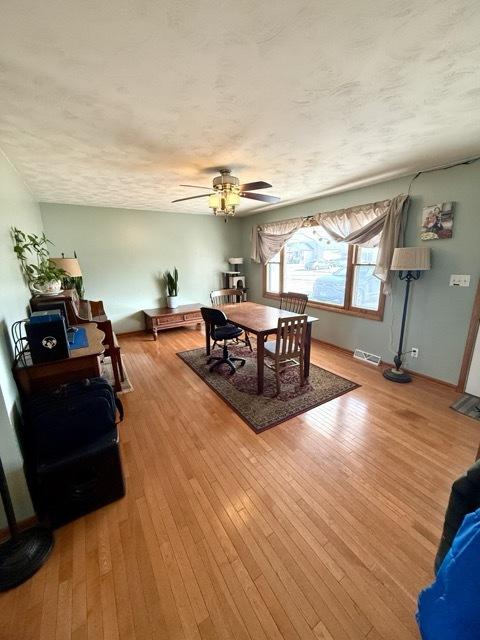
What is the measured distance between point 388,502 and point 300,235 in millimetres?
3954

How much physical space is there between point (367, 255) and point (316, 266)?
92cm

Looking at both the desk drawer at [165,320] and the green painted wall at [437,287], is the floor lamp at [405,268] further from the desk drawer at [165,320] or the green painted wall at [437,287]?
the desk drawer at [165,320]

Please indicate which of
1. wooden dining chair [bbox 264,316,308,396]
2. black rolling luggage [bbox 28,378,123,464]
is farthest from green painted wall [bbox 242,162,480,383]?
black rolling luggage [bbox 28,378,123,464]

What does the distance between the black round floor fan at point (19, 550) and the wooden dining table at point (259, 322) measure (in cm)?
195

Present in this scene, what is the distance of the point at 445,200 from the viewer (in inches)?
103

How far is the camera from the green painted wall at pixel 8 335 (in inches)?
52.7

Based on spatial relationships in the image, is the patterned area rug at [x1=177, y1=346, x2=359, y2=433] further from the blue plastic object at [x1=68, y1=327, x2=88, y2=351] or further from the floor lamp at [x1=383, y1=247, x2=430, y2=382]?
the blue plastic object at [x1=68, y1=327, x2=88, y2=351]

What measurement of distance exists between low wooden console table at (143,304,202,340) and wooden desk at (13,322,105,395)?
2616 mm

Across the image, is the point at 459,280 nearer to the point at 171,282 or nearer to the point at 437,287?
the point at 437,287

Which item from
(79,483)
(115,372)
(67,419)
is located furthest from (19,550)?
(115,372)

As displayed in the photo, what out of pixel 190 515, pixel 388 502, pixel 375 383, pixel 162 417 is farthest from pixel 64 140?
pixel 375 383

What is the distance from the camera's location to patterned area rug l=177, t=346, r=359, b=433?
2420 mm

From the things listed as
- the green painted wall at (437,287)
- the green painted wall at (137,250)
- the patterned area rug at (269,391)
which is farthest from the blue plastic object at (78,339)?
the green painted wall at (437,287)

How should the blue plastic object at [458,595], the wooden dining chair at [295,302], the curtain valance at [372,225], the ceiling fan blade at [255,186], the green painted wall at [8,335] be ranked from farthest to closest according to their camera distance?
the wooden dining chair at [295,302]
the curtain valance at [372,225]
the ceiling fan blade at [255,186]
the green painted wall at [8,335]
the blue plastic object at [458,595]
